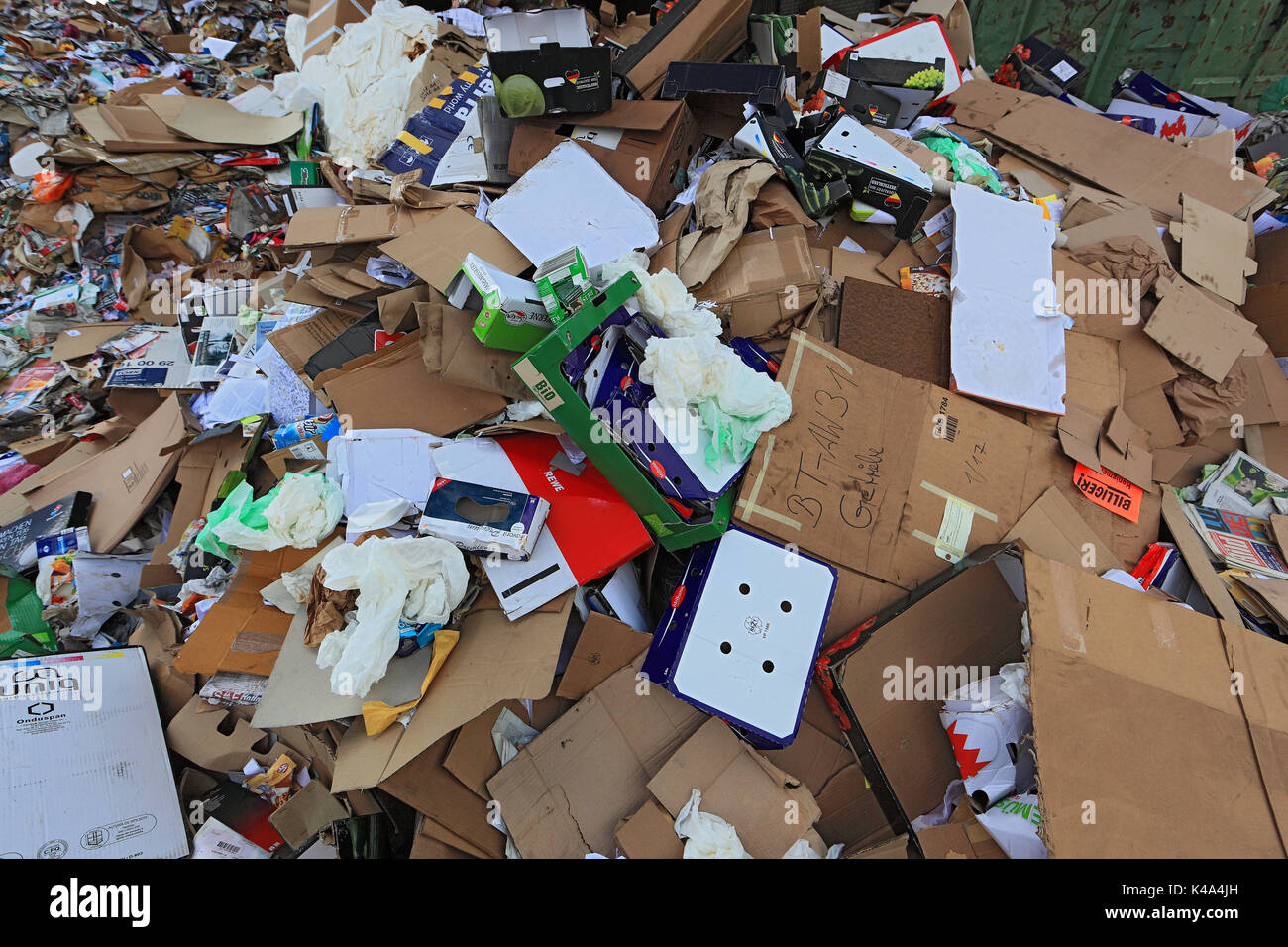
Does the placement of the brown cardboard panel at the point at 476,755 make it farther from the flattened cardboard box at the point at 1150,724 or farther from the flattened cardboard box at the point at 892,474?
the flattened cardboard box at the point at 1150,724

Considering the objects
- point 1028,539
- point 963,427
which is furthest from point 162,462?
point 1028,539

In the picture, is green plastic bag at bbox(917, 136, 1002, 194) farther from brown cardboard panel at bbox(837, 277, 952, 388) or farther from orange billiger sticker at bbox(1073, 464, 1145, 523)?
orange billiger sticker at bbox(1073, 464, 1145, 523)

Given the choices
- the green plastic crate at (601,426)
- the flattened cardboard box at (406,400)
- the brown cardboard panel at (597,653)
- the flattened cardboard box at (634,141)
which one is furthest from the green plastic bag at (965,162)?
the brown cardboard panel at (597,653)

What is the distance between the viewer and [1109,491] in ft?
6.43

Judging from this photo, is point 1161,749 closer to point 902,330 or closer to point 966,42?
point 902,330

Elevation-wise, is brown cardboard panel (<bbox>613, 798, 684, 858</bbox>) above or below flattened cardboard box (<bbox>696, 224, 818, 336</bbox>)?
below

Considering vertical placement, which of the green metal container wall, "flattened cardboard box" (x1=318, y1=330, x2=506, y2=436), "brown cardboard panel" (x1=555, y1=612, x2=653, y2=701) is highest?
the green metal container wall

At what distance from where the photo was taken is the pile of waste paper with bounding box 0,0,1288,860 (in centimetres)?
153

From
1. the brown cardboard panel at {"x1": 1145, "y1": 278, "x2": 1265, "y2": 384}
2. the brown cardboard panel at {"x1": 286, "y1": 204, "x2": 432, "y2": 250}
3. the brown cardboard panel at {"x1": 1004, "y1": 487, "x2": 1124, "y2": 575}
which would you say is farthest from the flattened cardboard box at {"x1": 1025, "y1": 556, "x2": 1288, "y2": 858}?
the brown cardboard panel at {"x1": 286, "y1": 204, "x2": 432, "y2": 250}

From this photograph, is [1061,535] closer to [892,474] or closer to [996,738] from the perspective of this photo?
[892,474]

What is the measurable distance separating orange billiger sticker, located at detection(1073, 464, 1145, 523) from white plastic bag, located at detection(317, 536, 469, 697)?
72.1 inches

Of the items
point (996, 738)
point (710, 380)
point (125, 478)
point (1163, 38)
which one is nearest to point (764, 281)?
point (710, 380)

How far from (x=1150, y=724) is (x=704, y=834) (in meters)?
0.99

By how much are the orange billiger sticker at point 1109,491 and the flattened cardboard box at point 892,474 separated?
0.07 feet
